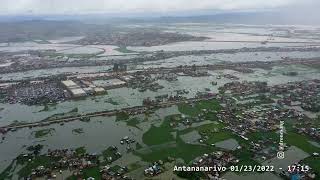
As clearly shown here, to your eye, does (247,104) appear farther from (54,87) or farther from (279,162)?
(54,87)

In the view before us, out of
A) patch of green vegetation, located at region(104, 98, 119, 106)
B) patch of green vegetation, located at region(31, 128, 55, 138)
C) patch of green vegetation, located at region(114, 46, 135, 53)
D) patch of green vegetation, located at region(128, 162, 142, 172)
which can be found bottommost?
patch of green vegetation, located at region(31, 128, 55, 138)

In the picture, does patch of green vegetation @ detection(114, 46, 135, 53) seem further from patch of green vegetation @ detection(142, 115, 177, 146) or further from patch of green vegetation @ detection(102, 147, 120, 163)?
patch of green vegetation @ detection(102, 147, 120, 163)

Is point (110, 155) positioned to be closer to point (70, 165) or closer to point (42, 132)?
point (70, 165)

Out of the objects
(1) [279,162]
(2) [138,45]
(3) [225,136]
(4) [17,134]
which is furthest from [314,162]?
(2) [138,45]

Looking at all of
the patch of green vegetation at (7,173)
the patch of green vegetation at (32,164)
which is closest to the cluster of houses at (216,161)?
the patch of green vegetation at (32,164)

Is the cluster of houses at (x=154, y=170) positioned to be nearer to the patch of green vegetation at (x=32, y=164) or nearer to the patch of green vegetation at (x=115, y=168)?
the patch of green vegetation at (x=115, y=168)

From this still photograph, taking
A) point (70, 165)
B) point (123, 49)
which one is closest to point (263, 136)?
point (70, 165)

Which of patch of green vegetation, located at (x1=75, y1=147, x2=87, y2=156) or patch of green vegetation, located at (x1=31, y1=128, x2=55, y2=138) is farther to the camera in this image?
patch of green vegetation, located at (x1=31, y1=128, x2=55, y2=138)

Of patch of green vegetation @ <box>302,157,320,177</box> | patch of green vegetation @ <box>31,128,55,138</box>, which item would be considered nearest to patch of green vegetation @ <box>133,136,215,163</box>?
patch of green vegetation @ <box>302,157,320,177</box>
